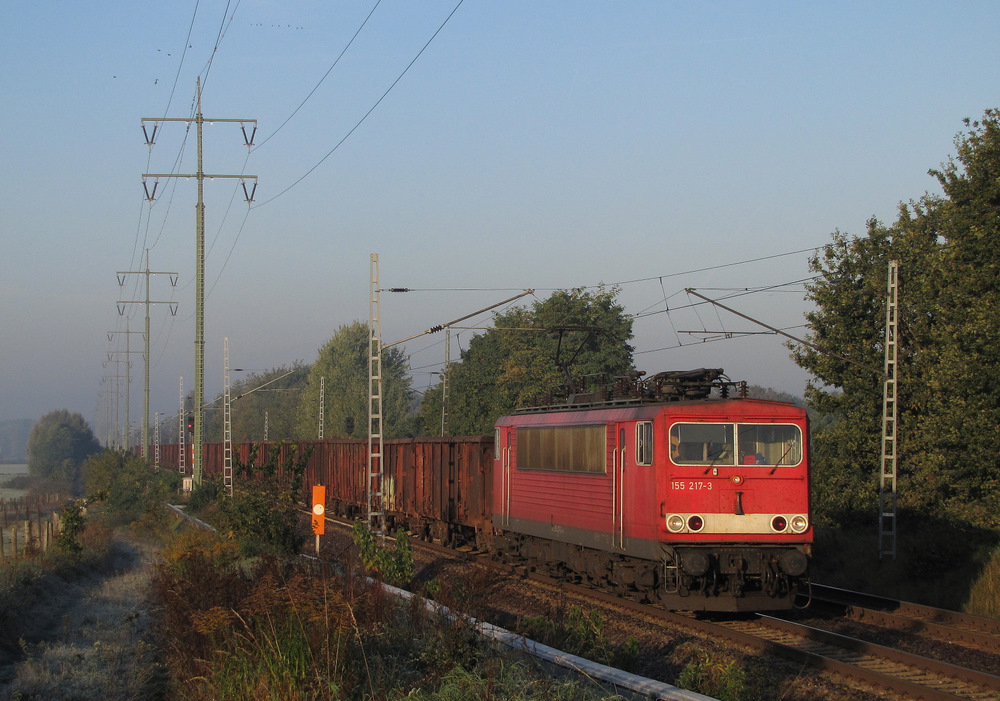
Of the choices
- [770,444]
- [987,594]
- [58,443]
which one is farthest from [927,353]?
[58,443]

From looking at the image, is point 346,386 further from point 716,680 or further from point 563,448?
point 716,680

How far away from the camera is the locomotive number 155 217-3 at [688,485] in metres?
13.5

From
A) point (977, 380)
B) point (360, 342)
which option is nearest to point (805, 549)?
point (977, 380)

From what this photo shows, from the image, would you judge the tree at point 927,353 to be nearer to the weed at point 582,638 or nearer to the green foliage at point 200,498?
the weed at point 582,638

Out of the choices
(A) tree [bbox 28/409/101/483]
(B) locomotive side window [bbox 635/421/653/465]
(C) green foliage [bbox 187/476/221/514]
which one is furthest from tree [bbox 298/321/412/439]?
(B) locomotive side window [bbox 635/421/653/465]

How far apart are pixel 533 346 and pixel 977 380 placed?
1700 inches

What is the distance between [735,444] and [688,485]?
0.99 m

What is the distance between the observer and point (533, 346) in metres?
63.5

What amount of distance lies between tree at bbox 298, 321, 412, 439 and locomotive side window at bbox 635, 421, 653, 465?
8221 centimetres

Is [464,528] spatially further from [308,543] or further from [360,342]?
[360,342]

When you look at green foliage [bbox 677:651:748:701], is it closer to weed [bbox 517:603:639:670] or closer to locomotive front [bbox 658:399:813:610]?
weed [bbox 517:603:639:670]

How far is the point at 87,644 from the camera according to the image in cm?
1244

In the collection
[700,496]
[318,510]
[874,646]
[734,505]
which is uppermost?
[700,496]

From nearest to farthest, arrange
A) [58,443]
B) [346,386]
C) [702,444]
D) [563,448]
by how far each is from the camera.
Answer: [702,444] → [563,448] → [346,386] → [58,443]
